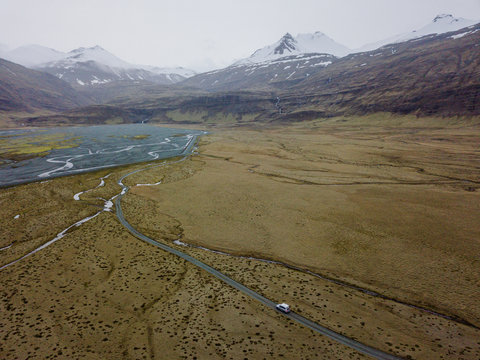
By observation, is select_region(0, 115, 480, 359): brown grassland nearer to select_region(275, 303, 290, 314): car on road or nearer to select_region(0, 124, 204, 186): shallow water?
select_region(275, 303, 290, 314): car on road

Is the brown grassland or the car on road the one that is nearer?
the brown grassland

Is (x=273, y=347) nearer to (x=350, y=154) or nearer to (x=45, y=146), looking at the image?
(x=350, y=154)

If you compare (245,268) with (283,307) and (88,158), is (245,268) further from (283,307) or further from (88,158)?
(88,158)

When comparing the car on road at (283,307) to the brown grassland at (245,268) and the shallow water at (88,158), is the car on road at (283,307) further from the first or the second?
the shallow water at (88,158)

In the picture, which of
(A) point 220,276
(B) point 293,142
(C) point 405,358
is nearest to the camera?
(C) point 405,358

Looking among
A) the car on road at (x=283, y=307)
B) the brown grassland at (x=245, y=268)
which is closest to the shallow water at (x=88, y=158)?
the brown grassland at (x=245, y=268)

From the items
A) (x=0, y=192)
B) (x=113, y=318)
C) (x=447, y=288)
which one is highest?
(x=0, y=192)

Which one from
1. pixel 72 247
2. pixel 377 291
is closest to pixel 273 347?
pixel 377 291

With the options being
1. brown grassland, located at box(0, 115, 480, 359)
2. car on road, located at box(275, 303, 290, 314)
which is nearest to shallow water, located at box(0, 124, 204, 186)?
brown grassland, located at box(0, 115, 480, 359)
